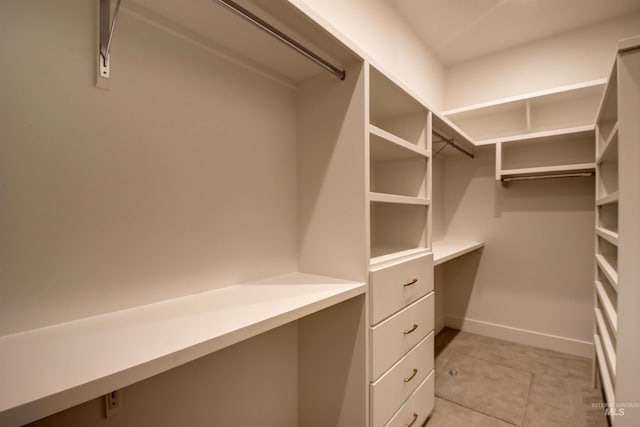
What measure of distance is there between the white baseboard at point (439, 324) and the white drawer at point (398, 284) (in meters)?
1.49

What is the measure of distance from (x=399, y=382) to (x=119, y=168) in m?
1.43

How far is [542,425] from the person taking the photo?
64.7 inches

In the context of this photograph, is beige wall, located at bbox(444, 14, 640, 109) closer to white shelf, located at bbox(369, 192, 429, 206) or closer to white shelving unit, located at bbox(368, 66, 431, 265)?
white shelving unit, located at bbox(368, 66, 431, 265)

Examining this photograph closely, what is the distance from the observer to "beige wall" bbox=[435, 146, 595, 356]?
8.00 feet

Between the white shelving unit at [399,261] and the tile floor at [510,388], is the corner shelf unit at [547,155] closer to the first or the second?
the white shelving unit at [399,261]

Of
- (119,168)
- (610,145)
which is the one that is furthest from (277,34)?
(610,145)

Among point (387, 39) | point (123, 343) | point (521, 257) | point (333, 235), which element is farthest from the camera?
point (521, 257)

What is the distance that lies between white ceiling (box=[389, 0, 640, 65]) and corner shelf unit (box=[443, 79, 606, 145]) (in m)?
0.58

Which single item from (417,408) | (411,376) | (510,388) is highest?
(411,376)

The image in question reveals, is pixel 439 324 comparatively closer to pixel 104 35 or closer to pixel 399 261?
pixel 399 261

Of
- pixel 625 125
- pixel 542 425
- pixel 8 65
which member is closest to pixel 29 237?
pixel 8 65

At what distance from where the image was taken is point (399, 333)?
54.0 inches

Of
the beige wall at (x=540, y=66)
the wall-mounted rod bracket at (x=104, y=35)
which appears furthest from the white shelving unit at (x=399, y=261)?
the beige wall at (x=540, y=66)

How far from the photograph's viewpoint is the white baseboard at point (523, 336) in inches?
95.4
